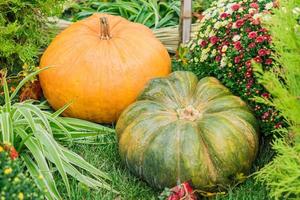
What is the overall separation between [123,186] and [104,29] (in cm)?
115

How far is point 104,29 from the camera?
4.10 meters

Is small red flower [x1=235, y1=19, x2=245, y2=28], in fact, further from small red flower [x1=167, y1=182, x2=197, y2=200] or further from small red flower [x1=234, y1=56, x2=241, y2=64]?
small red flower [x1=167, y1=182, x2=197, y2=200]

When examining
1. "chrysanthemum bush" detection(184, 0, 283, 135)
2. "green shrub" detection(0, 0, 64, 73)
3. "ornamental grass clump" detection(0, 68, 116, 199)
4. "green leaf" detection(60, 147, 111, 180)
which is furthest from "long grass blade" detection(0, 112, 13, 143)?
"chrysanthemum bush" detection(184, 0, 283, 135)

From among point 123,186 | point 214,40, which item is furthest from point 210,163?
point 214,40

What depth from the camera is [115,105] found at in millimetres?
4066

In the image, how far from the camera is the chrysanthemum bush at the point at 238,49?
359 centimetres

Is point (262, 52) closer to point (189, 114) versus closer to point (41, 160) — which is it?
point (189, 114)

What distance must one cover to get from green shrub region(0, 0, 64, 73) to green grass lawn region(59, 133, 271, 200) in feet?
2.99

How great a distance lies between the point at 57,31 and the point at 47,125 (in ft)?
4.43

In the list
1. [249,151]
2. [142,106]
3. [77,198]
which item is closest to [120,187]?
[77,198]

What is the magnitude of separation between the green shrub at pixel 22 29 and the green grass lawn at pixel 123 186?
2.99 feet

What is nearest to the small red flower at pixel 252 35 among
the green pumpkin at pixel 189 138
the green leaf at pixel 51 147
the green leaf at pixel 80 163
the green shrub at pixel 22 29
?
the green pumpkin at pixel 189 138

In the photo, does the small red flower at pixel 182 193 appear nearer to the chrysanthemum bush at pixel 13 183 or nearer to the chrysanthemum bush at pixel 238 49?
the chrysanthemum bush at pixel 238 49

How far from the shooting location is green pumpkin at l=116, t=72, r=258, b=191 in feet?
11.0
